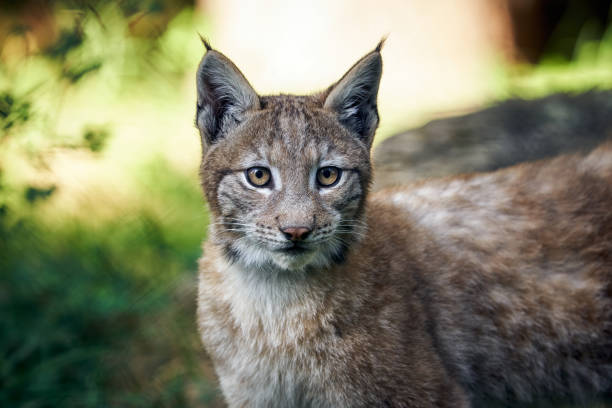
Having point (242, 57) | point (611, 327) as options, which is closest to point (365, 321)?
point (611, 327)

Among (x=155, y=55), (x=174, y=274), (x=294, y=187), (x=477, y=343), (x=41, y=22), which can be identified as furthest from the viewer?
(x=41, y=22)

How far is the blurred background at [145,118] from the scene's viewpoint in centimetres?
497

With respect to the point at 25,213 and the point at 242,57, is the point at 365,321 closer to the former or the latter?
the point at 25,213

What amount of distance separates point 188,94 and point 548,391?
7710mm

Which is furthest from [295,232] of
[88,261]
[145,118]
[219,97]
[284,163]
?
[145,118]

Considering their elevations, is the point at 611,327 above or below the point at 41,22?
below

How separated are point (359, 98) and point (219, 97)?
2.54 feet

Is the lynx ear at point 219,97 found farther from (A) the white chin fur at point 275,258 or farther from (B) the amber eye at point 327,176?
(A) the white chin fur at point 275,258

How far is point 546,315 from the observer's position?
13.0 feet

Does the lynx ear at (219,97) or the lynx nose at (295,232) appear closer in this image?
the lynx nose at (295,232)

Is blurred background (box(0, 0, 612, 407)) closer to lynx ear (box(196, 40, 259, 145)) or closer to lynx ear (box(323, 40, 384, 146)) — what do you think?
lynx ear (box(196, 40, 259, 145))

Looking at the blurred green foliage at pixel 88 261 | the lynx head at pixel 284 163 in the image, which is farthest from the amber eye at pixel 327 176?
the blurred green foliage at pixel 88 261

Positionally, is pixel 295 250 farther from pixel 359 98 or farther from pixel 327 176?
pixel 359 98

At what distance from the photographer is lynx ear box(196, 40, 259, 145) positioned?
3547 mm
